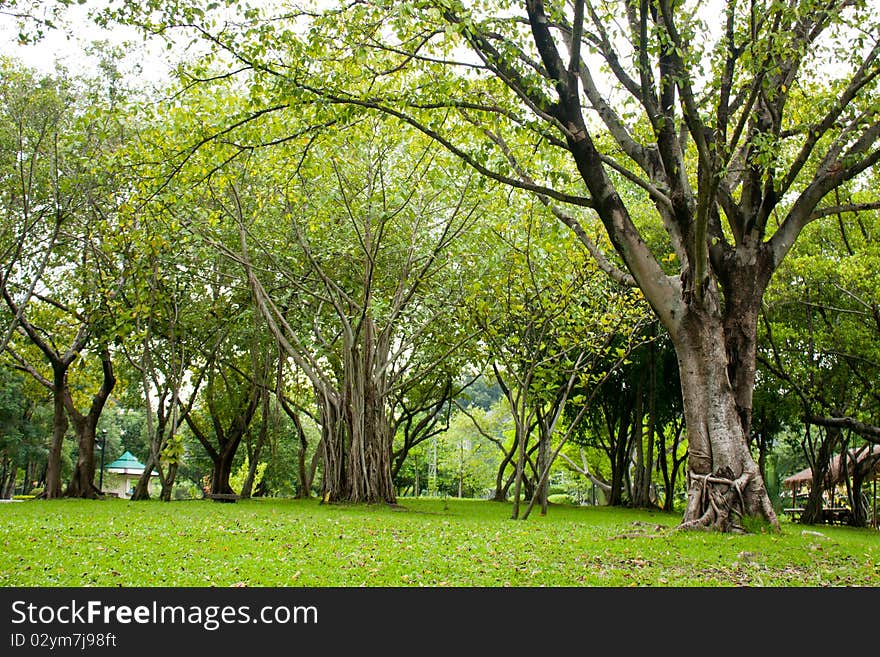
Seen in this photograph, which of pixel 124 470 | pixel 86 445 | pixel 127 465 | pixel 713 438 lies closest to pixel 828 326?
pixel 713 438

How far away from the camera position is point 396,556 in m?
6.59

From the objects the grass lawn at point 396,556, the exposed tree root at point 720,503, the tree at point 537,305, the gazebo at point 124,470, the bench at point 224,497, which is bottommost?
the gazebo at point 124,470

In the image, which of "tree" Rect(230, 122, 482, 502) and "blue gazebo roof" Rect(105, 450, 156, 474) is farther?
"blue gazebo roof" Rect(105, 450, 156, 474)

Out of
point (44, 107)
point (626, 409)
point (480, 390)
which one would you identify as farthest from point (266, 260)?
point (480, 390)

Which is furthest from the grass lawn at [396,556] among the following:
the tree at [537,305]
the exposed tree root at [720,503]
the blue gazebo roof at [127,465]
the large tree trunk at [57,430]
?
the blue gazebo roof at [127,465]

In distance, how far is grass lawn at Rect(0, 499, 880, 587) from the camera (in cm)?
548

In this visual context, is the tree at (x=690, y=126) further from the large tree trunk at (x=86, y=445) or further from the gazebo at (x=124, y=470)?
the gazebo at (x=124, y=470)

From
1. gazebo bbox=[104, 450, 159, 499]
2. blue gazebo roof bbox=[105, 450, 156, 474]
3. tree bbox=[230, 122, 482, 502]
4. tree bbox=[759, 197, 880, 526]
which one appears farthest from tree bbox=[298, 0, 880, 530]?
blue gazebo roof bbox=[105, 450, 156, 474]

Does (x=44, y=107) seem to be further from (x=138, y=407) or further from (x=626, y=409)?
(x=626, y=409)

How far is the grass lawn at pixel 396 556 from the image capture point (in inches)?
216

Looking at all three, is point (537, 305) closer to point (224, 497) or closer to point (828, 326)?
point (224, 497)

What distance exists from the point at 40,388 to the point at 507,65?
76.7 feet

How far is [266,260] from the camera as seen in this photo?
15.6 m

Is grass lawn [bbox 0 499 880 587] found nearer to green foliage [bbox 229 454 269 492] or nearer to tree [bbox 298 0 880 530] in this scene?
tree [bbox 298 0 880 530]
